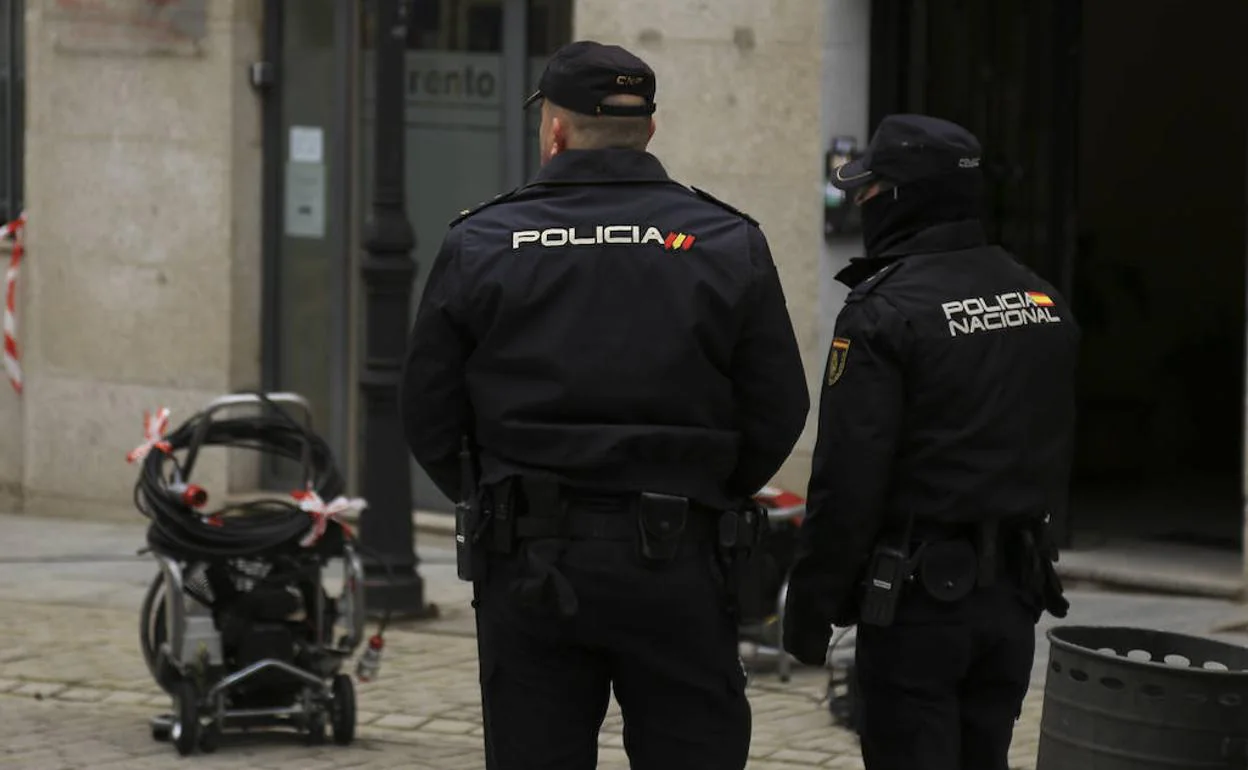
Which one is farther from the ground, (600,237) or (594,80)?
(594,80)

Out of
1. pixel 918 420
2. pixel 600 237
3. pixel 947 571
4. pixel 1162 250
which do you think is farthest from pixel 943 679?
pixel 1162 250

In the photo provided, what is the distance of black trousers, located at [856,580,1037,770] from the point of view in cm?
515

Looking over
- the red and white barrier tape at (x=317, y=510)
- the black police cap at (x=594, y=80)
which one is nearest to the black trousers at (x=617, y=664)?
the black police cap at (x=594, y=80)

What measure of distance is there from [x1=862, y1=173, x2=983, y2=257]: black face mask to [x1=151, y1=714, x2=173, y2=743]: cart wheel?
Answer: 3.62 metres

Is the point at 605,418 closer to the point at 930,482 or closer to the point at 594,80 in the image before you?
the point at 594,80

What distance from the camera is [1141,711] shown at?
16.6ft

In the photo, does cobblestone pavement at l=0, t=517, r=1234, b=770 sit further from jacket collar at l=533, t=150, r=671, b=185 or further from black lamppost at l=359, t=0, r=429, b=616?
jacket collar at l=533, t=150, r=671, b=185

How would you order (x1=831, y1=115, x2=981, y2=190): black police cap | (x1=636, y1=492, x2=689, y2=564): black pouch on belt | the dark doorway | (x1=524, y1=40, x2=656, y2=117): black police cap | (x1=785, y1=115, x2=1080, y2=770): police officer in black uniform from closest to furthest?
1. (x1=636, y1=492, x2=689, y2=564): black pouch on belt
2. (x1=524, y1=40, x2=656, y2=117): black police cap
3. (x1=785, y1=115, x2=1080, y2=770): police officer in black uniform
4. (x1=831, y1=115, x2=981, y2=190): black police cap
5. the dark doorway

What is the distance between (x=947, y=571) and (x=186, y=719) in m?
3.51

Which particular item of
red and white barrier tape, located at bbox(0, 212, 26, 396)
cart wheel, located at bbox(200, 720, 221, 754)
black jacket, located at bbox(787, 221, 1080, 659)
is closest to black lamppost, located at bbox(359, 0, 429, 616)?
cart wheel, located at bbox(200, 720, 221, 754)

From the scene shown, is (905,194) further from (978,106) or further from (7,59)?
(7,59)

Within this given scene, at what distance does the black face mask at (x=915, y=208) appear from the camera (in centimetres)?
531

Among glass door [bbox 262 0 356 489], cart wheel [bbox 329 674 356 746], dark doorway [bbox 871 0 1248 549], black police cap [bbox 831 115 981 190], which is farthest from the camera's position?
dark doorway [bbox 871 0 1248 549]

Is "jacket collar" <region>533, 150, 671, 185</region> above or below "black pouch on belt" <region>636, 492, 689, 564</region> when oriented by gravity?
above
